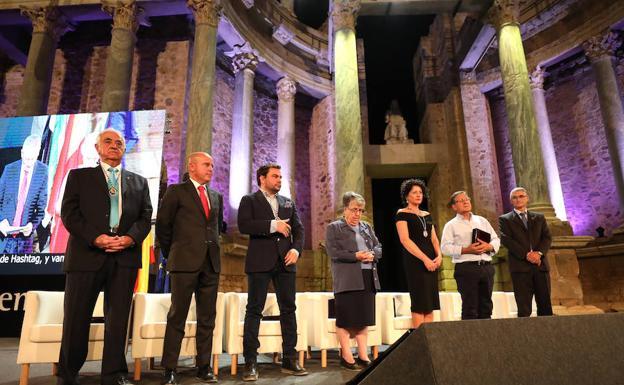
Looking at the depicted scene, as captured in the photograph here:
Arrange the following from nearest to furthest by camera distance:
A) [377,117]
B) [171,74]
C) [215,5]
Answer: [215,5] < [171,74] < [377,117]

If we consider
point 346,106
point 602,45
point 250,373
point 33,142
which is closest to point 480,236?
point 250,373

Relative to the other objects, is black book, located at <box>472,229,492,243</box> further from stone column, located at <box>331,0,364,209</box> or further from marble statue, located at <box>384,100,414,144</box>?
marble statue, located at <box>384,100,414,144</box>

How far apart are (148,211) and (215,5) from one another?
278 inches

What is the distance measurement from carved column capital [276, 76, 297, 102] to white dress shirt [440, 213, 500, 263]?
9124mm

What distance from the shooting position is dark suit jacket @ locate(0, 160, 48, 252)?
6.29 m

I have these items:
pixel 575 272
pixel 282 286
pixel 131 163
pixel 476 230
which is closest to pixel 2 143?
pixel 131 163

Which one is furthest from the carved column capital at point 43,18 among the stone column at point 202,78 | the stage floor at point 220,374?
the stage floor at point 220,374

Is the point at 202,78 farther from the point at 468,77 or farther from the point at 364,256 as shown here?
the point at 468,77

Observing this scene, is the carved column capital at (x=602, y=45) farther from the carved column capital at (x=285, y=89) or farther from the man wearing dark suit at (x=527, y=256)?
the man wearing dark suit at (x=527, y=256)

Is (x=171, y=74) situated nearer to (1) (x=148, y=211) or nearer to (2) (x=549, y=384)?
(1) (x=148, y=211)

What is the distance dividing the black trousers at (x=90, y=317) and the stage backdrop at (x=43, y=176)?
3503 millimetres

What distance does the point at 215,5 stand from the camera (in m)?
8.67

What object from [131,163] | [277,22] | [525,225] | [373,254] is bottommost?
[373,254]

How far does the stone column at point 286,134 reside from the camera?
36.8 ft
